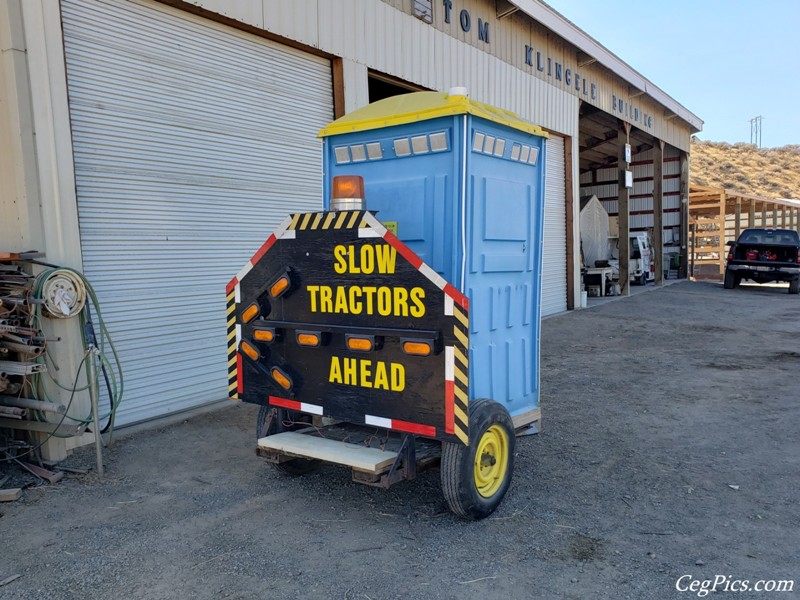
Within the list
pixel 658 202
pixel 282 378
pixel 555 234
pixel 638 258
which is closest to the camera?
pixel 282 378

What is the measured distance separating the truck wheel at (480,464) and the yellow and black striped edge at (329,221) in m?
1.38

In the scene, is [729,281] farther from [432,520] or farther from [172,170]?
[432,520]

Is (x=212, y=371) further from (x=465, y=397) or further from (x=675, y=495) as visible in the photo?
(x=675, y=495)

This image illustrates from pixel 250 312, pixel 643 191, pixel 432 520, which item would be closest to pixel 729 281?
pixel 643 191

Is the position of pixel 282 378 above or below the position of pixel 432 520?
above

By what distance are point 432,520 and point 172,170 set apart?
177 inches

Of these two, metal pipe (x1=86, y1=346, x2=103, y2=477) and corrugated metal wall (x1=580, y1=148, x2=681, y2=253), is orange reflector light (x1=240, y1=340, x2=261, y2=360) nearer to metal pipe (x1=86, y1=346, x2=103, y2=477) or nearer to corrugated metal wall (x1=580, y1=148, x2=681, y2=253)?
metal pipe (x1=86, y1=346, x2=103, y2=477)

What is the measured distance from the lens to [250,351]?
14.0ft

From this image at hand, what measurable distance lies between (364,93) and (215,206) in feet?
9.66

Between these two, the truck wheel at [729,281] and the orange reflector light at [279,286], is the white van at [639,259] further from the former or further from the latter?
the orange reflector light at [279,286]

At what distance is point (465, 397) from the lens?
11.7 feet

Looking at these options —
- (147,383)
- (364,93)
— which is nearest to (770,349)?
(364,93)

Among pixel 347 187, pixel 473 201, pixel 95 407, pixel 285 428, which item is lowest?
pixel 285 428

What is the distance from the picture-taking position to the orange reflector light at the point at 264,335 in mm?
4137
